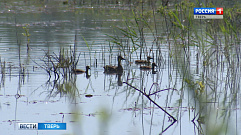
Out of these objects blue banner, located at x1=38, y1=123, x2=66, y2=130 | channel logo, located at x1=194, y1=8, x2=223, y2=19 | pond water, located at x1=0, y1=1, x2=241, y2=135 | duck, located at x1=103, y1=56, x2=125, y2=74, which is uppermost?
channel logo, located at x1=194, y1=8, x2=223, y2=19

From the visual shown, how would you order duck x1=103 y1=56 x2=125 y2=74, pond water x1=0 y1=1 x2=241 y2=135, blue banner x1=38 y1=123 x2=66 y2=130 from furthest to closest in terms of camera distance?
duck x1=103 y1=56 x2=125 y2=74 → pond water x1=0 y1=1 x2=241 y2=135 → blue banner x1=38 y1=123 x2=66 y2=130

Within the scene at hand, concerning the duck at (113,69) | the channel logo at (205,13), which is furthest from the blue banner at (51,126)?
the channel logo at (205,13)

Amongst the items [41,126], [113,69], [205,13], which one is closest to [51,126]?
[41,126]

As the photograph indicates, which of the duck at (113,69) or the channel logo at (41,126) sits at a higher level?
the duck at (113,69)

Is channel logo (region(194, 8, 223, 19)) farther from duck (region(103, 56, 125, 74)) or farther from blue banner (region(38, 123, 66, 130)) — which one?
blue banner (region(38, 123, 66, 130))

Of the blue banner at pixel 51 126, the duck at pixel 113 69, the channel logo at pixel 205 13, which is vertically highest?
the channel logo at pixel 205 13

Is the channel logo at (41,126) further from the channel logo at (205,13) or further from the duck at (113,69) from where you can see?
the channel logo at (205,13)

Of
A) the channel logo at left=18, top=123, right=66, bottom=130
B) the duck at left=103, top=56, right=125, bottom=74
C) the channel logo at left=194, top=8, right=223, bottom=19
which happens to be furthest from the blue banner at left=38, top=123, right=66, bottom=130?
the channel logo at left=194, top=8, right=223, bottom=19

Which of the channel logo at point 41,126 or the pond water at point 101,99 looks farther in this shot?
the pond water at point 101,99

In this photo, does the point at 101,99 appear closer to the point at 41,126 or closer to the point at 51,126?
the point at 51,126

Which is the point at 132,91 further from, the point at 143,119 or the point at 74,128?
the point at 74,128

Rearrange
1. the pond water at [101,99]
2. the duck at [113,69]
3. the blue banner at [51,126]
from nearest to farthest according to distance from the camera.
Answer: the blue banner at [51,126], the pond water at [101,99], the duck at [113,69]

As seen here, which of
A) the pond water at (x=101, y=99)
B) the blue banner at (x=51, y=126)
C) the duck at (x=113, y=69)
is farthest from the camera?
the duck at (x=113, y=69)

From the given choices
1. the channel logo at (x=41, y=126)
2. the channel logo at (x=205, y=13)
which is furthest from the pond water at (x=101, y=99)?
the channel logo at (x=205, y=13)
